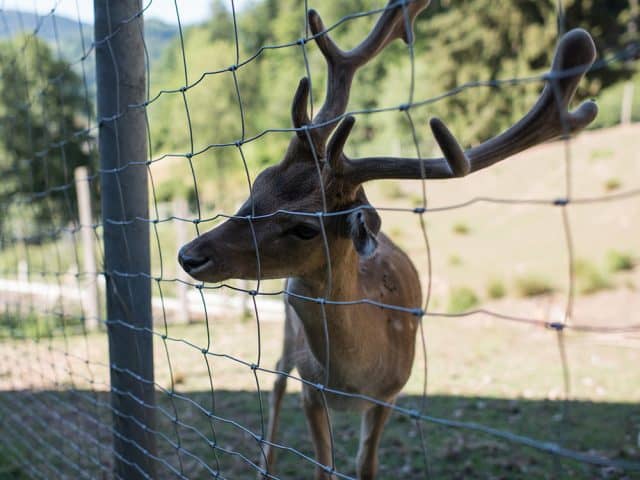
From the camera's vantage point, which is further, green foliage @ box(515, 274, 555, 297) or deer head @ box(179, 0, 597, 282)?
green foliage @ box(515, 274, 555, 297)

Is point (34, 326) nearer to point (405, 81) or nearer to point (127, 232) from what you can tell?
point (127, 232)

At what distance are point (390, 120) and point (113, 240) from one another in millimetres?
24331

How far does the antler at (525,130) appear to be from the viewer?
137cm

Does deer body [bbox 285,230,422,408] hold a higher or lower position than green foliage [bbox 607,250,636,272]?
higher

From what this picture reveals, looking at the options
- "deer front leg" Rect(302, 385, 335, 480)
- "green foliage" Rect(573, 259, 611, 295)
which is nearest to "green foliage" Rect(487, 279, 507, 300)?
"green foliage" Rect(573, 259, 611, 295)

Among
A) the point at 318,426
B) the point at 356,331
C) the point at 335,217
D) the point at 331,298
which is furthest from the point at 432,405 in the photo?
the point at 335,217

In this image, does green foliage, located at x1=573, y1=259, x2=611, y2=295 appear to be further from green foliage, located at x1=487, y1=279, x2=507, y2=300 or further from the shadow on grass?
the shadow on grass

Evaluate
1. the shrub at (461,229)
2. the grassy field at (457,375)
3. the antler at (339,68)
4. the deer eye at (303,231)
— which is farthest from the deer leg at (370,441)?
the shrub at (461,229)

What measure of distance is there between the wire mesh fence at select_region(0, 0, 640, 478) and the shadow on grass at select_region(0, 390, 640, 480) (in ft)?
0.07

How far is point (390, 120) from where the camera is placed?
1022 inches

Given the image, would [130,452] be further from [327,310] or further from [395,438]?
[395,438]

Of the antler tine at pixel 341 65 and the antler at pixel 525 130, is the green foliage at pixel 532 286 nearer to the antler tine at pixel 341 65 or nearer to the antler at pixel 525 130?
the antler tine at pixel 341 65

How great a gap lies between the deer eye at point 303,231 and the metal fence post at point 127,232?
723 millimetres

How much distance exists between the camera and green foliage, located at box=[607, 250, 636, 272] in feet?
31.8
